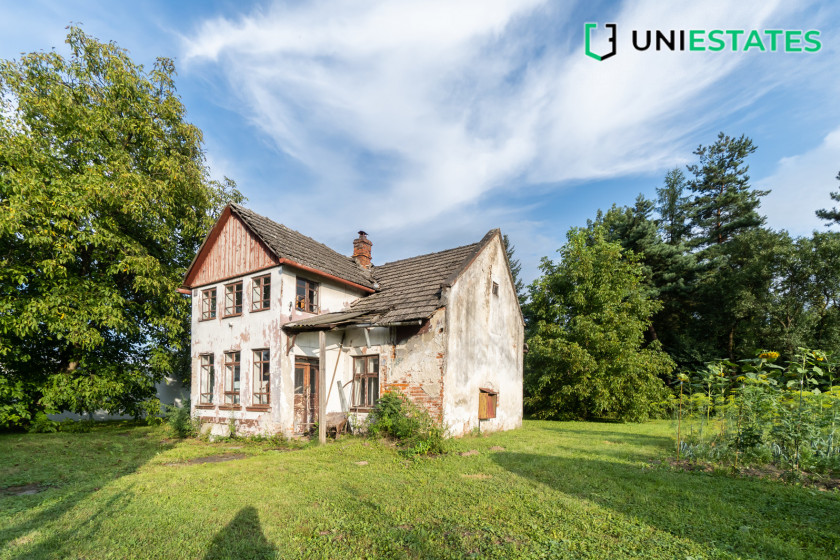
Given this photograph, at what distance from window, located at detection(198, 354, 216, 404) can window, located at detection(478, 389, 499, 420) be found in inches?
393

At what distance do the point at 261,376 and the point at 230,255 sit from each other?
4.80 metres

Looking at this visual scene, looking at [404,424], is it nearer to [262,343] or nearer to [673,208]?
[262,343]

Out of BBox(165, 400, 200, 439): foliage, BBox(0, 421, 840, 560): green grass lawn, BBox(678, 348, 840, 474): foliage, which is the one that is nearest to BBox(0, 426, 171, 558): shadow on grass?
BBox(0, 421, 840, 560): green grass lawn

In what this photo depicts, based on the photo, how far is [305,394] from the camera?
1395 centimetres

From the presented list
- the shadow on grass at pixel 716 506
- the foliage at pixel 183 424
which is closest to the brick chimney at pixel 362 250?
the foliage at pixel 183 424

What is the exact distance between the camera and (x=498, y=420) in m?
15.2

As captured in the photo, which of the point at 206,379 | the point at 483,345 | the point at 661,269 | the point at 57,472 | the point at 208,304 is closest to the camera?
the point at 57,472

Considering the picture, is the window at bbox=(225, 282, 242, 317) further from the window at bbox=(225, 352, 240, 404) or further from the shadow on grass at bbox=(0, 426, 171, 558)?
the shadow on grass at bbox=(0, 426, 171, 558)

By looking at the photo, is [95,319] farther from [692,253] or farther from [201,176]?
[692,253]

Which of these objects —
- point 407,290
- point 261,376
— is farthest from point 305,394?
point 407,290

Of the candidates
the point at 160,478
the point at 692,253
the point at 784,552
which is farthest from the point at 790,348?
the point at 160,478

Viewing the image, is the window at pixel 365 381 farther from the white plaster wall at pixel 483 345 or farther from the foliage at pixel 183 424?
the foliage at pixel 183 424

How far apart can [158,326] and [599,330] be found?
21.1 metres

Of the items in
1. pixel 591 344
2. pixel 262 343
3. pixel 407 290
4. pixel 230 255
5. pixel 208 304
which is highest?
pixel 230 255
